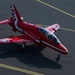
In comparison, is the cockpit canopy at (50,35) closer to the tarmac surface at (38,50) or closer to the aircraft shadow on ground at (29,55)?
the tarmac surface at (38,50)

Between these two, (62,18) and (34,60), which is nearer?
(34,60)

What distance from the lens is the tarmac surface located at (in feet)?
101

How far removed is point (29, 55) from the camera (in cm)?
3319

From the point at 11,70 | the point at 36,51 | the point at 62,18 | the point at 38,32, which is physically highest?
the point at 62,18

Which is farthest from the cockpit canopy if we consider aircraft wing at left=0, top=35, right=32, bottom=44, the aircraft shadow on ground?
the aircraft shadow on ground

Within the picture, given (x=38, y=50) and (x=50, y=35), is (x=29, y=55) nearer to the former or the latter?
(x=38, y=50)

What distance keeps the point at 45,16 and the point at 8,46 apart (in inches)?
469

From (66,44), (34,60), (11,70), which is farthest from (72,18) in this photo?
(11,70)

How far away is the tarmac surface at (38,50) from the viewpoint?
3066 cm

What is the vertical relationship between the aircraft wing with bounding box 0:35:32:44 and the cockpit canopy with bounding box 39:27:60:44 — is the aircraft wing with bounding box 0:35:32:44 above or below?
below

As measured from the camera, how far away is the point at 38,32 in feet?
112

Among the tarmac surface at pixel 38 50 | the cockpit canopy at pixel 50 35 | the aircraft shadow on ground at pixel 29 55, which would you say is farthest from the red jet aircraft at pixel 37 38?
the tarmac surface at pixel 38 50

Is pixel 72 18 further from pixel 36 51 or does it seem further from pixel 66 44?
pixel 36 51

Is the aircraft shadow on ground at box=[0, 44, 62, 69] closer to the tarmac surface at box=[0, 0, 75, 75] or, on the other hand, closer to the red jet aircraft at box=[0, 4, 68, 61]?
the tarmac surface at box=[0, 0, 75, 75]
